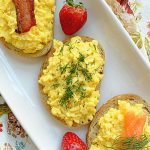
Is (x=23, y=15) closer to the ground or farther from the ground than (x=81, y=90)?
farther from the ground

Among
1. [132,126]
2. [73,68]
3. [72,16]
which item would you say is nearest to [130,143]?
[132,126]

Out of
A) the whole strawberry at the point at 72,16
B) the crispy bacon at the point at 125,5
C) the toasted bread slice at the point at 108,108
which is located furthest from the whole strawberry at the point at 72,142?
the crispy bacon at the point at 125,5

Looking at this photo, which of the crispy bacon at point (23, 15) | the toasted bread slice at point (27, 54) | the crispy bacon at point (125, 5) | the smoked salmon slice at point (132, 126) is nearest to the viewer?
the smoked salmon slice at point (132, 126)

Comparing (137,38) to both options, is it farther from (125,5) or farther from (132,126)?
(132,126)

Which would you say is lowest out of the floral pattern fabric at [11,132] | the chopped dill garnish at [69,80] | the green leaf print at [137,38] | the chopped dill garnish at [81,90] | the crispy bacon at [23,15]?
the floral pattern fabric at [11,132]

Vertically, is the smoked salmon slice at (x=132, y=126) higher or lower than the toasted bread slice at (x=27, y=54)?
lower

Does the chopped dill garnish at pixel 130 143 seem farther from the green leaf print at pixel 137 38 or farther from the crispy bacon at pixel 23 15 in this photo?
the crispy bacon at pixel 23 15

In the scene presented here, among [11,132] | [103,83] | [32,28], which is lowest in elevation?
[11,132]
